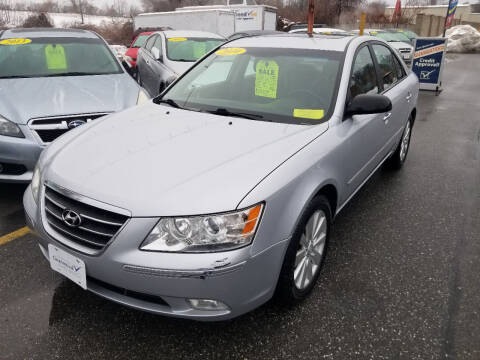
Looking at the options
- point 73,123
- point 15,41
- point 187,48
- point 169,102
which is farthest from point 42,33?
point 187,48

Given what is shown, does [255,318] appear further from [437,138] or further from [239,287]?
[437,138]

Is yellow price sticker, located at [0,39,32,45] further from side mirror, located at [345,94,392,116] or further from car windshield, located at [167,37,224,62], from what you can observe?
side mirror, located at [345,94,392,116]

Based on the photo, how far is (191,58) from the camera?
8039 millimetres

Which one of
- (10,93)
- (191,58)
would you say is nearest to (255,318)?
(10,93)

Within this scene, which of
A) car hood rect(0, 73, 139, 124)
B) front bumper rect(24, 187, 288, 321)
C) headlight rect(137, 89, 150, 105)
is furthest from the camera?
headlight rect(137, 89, 150, 105)

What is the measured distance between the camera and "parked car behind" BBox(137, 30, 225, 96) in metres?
7.54

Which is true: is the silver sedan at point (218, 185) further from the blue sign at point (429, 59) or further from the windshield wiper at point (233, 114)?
the blue sign at point (429, 59)

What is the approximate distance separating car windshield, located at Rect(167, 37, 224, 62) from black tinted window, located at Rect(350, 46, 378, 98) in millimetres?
5081

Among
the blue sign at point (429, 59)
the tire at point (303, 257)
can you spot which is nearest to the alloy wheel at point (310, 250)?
the tire at point (303, 257)

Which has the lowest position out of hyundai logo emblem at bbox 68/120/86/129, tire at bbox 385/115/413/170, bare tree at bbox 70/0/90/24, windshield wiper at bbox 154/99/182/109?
tire at bbox 385/115/413/170

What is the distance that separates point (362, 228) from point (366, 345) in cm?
141

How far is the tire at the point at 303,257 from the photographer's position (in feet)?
7.00

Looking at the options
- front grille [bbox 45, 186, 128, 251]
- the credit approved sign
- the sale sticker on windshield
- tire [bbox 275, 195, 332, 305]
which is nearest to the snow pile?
the credit approved sign

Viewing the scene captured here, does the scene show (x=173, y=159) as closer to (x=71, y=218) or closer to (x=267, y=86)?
(x=71, y=218)
